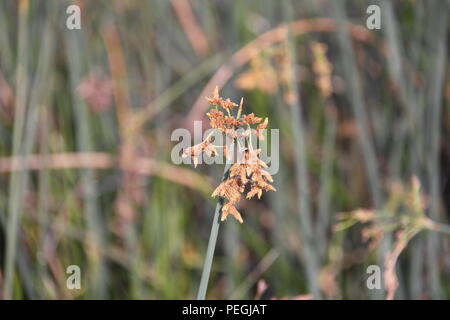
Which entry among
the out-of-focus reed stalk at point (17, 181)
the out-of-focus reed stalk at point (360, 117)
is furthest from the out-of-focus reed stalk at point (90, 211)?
the out-of-focus reed stalk at point (360, 117)

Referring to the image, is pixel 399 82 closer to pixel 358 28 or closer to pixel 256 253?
pixel 358 28

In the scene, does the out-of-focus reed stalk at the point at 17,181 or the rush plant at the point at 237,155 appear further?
the out-of-focus reed stalk at the point at 17,181

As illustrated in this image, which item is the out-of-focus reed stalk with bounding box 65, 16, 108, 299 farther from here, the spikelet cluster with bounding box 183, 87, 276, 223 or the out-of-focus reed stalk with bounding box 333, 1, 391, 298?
the spikelet cluster with bounding box 183, 87, 276, 223

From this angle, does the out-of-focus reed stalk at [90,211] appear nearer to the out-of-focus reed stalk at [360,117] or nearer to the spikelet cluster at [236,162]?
the out-of-focus reed stalk at [360,117]

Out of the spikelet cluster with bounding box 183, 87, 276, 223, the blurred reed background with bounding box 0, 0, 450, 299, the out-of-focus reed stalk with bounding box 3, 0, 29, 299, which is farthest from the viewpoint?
the blurred reed background with bounding box 0, 0, 450, 299

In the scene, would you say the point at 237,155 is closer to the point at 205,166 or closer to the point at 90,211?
the point at 90,211

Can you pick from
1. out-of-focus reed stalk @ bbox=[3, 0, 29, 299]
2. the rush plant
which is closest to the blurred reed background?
out-of-focus reed stalk @ bbox=[3, 0, 29, 299]

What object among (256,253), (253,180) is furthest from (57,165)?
(253,180)

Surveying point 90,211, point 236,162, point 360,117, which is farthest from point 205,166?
point 236,162
